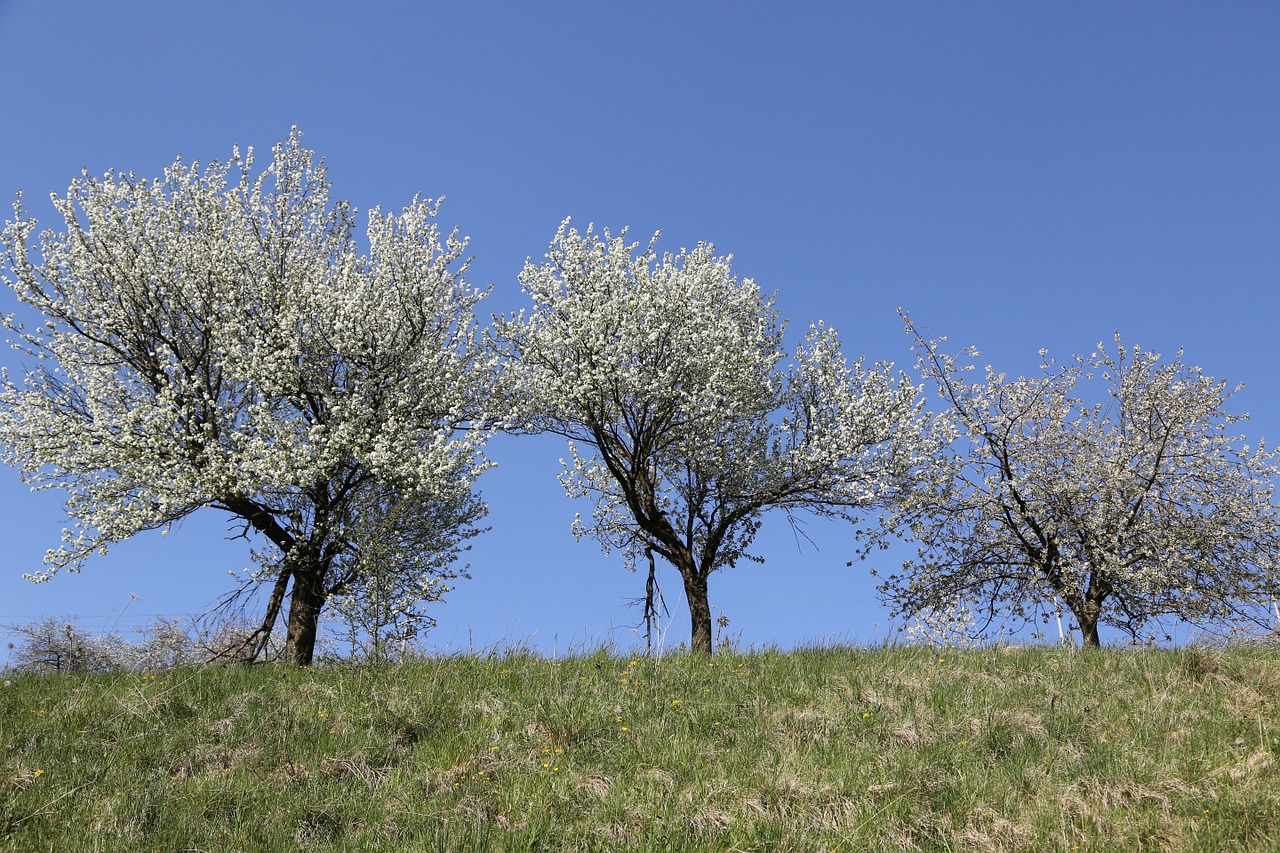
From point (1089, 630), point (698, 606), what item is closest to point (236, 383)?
point (698, 606)

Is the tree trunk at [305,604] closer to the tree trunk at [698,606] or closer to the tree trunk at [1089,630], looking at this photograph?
the tree trunk at [698,606]

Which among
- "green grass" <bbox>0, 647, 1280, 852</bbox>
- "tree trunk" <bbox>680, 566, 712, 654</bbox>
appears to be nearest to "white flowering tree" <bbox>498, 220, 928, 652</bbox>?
"tree trunk" <bbox>680, 566, 712, 654</bbox>

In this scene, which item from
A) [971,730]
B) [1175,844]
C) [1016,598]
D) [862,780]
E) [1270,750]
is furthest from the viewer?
[1016,598]

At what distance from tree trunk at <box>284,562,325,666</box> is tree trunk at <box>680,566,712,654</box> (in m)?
9.12

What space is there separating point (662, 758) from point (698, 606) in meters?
12.2

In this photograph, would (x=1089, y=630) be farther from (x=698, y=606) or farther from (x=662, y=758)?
(x=662, y=758)

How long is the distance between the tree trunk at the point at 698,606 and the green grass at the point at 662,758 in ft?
27.2

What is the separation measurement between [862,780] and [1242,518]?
17.9 meters

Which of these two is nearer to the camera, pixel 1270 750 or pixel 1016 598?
pixel 1270 750

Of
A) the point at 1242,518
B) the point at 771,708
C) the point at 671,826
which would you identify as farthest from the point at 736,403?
the point at 671,826

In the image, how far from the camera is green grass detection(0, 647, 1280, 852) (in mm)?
7750

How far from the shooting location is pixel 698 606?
21.2 m

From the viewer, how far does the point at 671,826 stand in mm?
7684

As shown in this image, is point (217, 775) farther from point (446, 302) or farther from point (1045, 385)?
point (1045, 385)
